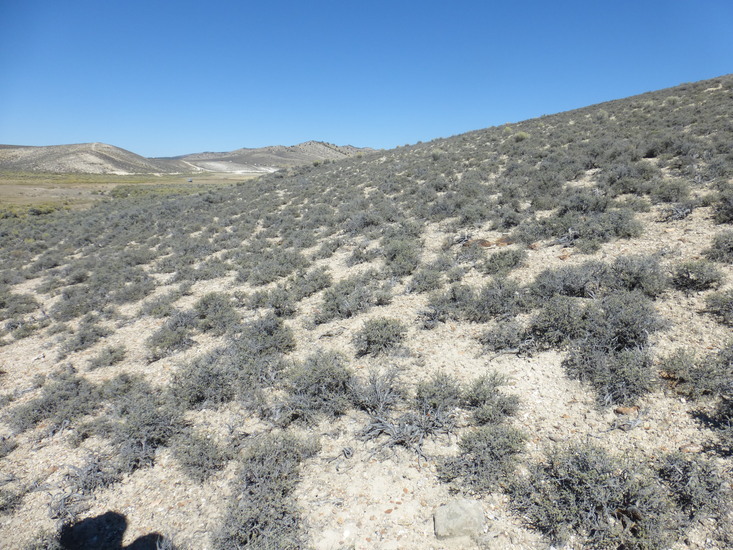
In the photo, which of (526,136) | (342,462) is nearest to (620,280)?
(342,462)

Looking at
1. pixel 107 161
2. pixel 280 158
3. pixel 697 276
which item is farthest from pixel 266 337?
pixel 280 158

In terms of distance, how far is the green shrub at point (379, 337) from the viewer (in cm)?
635

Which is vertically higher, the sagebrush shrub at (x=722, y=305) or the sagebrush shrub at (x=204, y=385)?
the sagebrush shrub at (x=722, y=305)

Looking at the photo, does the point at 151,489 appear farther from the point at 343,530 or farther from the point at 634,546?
the point at 634,546

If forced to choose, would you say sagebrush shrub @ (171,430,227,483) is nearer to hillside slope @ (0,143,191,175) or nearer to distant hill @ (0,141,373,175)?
distant hill @ (0,141,373,175)

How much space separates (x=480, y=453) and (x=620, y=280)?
4.58 metres

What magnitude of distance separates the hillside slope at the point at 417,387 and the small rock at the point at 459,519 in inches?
3.4

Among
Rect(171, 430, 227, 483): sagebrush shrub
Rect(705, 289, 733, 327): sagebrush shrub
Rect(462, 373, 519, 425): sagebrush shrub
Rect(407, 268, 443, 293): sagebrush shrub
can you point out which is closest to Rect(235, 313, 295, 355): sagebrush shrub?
Rect(171, 430, 227, 483): sagebrush shrub

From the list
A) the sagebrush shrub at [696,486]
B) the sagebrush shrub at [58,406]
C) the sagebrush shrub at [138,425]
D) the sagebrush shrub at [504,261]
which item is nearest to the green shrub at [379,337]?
the sagebrush shrub at [504,261]

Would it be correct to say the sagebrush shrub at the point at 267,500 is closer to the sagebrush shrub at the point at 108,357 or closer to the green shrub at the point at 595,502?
the green shrub at the point at 595,502

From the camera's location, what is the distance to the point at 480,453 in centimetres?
389

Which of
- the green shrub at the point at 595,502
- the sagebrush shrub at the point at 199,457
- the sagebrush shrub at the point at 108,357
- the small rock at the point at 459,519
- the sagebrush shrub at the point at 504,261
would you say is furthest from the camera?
the sagebrush shrub at the point at 504,261

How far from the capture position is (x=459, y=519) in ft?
11.0

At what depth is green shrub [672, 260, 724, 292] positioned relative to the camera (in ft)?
A: 18.4
